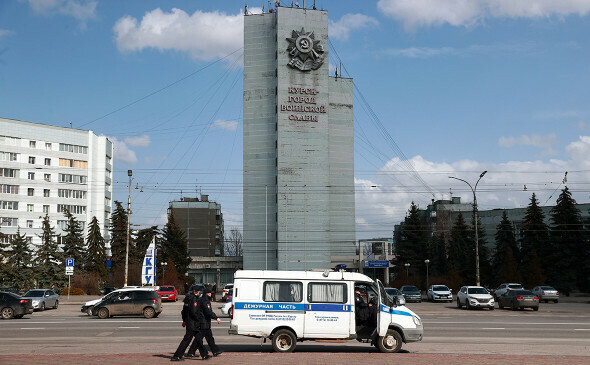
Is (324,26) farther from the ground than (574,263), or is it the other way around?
(324,26)

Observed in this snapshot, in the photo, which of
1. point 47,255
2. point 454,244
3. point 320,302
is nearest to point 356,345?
point 320,302

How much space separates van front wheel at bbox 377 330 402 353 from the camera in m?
17.6

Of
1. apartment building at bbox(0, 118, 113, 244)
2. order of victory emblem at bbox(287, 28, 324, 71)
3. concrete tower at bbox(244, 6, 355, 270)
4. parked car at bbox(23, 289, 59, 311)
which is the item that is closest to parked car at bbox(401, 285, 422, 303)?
parked car at bbox(23, 289, 59, 311)

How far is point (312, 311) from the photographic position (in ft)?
57.3

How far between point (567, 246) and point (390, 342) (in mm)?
65530

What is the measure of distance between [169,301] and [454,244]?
171ft

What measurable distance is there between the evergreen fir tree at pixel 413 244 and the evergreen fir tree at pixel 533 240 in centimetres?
1709

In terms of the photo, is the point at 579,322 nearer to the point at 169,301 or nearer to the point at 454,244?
the point at 169,301

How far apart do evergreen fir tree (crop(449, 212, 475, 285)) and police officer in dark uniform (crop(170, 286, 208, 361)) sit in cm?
6946

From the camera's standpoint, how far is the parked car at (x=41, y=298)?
137 feet

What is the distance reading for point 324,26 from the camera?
10231 cm

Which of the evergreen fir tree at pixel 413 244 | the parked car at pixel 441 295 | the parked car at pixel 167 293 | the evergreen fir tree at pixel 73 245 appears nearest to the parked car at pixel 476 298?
the parked car at pixel 441 295

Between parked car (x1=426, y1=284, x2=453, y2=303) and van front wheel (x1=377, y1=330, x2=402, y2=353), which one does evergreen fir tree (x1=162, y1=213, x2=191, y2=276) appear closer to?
parked car (x1=426, y1=284, x2=453, y2=303)

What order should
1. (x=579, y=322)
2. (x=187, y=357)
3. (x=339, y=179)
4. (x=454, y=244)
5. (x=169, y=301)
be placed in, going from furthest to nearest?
(x=339, y=179) → (x=454, y=244) → (x=169, y=301) → (x=579, y=322) → (x=187, y=357)
